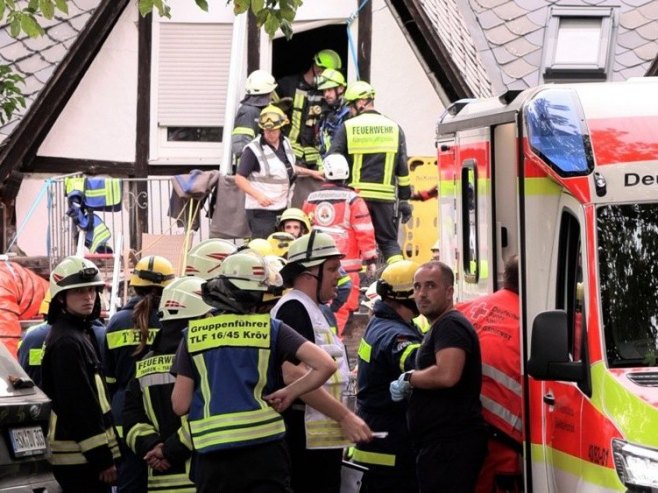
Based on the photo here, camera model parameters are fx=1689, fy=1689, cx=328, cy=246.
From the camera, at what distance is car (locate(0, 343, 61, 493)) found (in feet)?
24.5

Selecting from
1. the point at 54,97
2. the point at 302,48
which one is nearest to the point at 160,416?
the point at 54,97

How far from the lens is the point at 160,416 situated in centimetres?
907

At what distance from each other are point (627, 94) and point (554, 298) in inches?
41.4

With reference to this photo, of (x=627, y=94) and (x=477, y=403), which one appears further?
(x=477, y=403)

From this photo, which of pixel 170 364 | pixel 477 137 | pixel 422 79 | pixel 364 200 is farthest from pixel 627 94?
pixel 422 79

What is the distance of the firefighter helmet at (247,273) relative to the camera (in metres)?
7.95

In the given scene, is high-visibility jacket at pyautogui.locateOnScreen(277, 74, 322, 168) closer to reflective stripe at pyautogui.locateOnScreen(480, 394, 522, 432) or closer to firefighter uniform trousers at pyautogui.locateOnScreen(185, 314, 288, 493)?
reflective stripe at pyautogui.locateOnScreen(480, 394, 522, 432)

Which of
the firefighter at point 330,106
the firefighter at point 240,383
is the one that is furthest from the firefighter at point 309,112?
the firefighter at point 240,383

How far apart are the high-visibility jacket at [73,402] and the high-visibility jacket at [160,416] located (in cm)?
33

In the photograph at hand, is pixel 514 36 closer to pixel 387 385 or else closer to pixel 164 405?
pixel 387 385

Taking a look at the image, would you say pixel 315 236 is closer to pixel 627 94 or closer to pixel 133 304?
pixel 133 304

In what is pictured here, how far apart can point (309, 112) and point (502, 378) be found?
9.50 meters

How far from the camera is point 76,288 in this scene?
31.8ft

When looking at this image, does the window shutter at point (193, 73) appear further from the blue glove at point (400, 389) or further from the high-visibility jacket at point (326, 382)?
the blue glove at point (400, 389)
